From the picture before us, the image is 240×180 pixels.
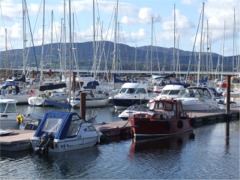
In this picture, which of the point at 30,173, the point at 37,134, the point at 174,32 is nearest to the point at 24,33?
the point at 174,32

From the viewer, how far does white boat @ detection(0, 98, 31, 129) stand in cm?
2956

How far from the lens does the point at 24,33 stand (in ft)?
181

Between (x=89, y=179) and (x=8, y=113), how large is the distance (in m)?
11.6

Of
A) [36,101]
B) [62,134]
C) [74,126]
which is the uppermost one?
[74,126]

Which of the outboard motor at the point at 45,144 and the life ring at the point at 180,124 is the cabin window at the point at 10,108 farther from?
the life ring at the point at 180,124

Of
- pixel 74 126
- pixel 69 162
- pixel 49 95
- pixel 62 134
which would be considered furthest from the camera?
pixel 49 95

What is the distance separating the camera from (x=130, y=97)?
4684cm

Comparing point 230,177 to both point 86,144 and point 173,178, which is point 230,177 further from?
point 86,144

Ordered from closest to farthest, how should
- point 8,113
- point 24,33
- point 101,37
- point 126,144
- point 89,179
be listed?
1. point 89,179
2. point 126,144
3. point 8,113
4. point 24,33
5. point 101,37

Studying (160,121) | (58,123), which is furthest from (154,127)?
(58,123)

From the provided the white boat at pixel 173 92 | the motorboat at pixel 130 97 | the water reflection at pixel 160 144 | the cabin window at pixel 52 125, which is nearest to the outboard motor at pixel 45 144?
the cabin window at pixel 52 125

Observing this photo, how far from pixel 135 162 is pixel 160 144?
5309 millimetres

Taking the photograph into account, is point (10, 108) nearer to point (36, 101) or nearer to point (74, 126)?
point (74, 126)

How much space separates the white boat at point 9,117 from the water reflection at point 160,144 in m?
7.21
